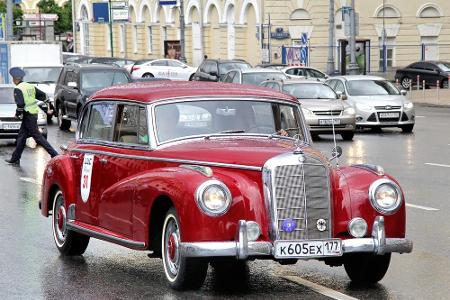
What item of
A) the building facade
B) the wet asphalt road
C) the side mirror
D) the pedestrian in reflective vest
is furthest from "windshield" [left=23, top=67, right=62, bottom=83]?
the wet asphalt road

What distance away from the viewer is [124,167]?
10.6 metres

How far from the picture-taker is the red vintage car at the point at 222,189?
9.27 m

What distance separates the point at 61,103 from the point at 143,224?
25.7 m

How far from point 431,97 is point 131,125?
39.3 m

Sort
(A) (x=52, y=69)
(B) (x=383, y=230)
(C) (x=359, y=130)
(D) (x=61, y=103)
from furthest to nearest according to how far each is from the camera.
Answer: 1. (A) (x=52, y=69)
2. (D) (x=61, y=103)
3. (C) (x=359, y=130)
4. (B) (x=383, y=230)

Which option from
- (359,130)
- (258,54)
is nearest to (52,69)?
(359,130)

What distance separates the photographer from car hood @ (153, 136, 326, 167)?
9.55 meters

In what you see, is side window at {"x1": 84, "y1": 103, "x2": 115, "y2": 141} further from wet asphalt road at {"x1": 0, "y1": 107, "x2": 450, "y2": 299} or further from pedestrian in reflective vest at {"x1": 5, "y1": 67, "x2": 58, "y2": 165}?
pedestrian in reflective vest at {"x1": 5, "y1": 67, "x2": 58, "y2": 165}

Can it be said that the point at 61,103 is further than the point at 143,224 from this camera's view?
Yes

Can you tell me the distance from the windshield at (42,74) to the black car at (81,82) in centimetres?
536

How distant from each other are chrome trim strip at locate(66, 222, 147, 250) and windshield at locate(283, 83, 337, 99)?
1927 cm

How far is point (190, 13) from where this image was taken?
253 feet

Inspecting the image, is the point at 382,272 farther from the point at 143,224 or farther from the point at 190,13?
the point at 190,13

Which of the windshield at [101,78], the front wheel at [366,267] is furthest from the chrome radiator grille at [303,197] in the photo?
the windshield at [101,78]
